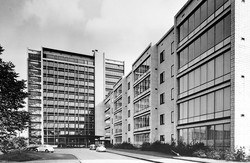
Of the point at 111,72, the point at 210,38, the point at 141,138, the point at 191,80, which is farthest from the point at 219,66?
the point at 111,72

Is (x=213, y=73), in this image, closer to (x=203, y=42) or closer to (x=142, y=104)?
(x=203, y=42)

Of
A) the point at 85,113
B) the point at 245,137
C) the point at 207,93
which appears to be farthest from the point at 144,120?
the point at 85,113

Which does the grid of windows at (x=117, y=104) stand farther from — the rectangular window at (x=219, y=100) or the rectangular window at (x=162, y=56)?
the rectangular window at (x=219, y=100)

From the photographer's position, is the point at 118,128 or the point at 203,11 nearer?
the point at 203,11

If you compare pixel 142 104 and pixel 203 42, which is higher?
pixel 203 42

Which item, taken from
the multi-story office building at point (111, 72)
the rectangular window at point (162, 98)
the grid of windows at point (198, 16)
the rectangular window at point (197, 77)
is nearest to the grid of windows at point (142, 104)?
the rectangular window at point (162, 98)

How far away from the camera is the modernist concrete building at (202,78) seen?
19969mm

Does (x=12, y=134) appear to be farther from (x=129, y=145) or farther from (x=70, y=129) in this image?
(x=70, y=129)

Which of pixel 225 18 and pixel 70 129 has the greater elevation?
pixel 225 18

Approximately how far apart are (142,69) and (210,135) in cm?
→ 2233

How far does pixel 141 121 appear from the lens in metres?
43.1

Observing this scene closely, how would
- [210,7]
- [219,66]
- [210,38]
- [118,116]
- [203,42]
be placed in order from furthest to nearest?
[118,116] → [203,42] → [210,7] → [210,38] → [219,66]

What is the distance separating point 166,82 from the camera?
3434 centimetres

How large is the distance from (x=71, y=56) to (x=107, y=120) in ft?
106
